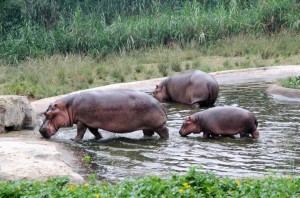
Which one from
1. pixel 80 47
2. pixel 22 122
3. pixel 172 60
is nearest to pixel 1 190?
pixel 22 122

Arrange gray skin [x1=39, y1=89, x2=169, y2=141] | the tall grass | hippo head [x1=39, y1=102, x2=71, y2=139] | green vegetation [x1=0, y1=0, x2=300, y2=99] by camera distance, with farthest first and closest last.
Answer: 1. the tall grass
2. green vegetation [x1=0, y1=0, x2=300, y2=99]
3. hippo head [x1=39, y1=102, x2=71, y2=139]
4. gray skin [x1=39, y1=89, x2=169, y2=141]

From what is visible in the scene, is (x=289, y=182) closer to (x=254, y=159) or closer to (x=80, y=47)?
(x=254, y=159)

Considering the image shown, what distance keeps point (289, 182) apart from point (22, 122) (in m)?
5.70

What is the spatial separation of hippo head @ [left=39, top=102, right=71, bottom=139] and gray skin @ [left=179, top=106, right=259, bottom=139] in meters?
1.60

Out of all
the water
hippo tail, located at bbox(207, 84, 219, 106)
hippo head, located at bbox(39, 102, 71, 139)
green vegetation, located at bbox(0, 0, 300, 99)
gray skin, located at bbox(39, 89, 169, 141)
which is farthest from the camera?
green vegetation, located at bbox(0, 0, 300, 99)

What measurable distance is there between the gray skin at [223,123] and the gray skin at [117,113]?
42 cm

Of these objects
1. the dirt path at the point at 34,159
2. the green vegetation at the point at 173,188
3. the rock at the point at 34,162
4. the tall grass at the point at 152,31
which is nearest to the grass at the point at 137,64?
the tall grass at the point at 152,31

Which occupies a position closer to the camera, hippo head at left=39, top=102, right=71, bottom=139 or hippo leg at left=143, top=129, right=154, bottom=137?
hippo head at left=39, top=102, right=71, bottom=139

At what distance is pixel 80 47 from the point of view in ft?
72.4

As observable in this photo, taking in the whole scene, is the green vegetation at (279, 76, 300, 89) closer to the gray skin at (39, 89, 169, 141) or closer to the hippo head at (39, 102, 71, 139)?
the gray skin at (39, 89, 169, 141)

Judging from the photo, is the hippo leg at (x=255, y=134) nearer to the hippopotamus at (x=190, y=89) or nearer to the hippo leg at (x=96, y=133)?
the hippo leg at (x=96, y=133)

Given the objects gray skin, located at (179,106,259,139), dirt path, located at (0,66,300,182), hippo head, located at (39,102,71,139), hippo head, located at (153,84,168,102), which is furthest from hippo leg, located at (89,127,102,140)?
hippo head, located at (153,84,168,102)

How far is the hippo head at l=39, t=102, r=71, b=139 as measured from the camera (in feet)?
32.3

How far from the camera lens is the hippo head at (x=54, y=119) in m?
9.85
